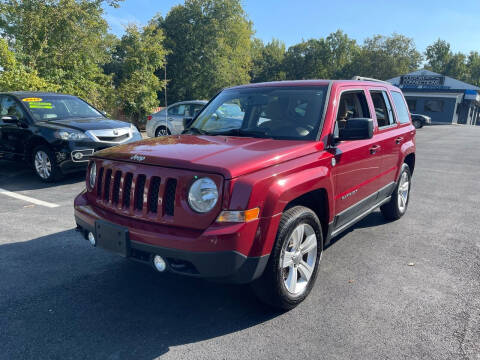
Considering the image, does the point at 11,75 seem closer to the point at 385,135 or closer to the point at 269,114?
the point at 269,114

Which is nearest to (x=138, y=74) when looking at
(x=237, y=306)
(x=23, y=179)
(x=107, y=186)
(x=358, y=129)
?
(x=23, y=179)

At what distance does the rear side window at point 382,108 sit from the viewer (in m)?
4.57

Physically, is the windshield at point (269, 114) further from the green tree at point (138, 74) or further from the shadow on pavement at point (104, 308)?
the green tree at point (138, 74)

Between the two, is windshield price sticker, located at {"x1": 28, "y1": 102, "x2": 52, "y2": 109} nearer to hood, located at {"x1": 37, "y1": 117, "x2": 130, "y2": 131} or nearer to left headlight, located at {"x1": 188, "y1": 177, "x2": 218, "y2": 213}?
hood, located at {"x1": 37, "y1": 117, "x2": 130, "y2": 131}

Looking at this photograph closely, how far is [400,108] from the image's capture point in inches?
211

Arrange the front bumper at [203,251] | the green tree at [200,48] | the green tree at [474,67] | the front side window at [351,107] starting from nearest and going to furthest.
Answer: the front bumper at [203,251] → the front side window at [351,107] → the green tree at [200,48] → the green tree at [474,67]

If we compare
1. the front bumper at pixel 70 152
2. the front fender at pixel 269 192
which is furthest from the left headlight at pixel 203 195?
the front bumper at pixel 70 152

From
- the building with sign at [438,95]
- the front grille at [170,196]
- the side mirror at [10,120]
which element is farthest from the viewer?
the building with sign at [438,95]

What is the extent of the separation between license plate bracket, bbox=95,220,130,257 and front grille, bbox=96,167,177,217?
0.15 meters

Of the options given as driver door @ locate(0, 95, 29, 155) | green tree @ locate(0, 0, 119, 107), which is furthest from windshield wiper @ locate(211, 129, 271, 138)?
green tree @ locate(0, 0, 119, 107)

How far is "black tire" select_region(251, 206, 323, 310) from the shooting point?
2.79m

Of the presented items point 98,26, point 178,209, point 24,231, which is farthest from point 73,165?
point 98,26

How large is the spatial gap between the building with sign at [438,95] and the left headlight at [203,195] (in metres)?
43.1

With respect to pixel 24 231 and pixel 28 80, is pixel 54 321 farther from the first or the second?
pixel 28 80
